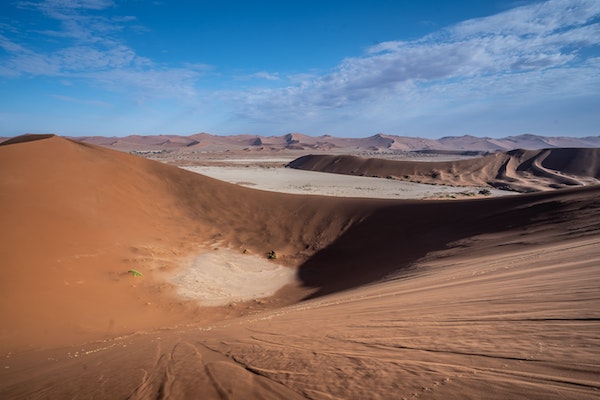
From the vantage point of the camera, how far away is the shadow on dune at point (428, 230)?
11.7 meters

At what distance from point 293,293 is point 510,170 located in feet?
178

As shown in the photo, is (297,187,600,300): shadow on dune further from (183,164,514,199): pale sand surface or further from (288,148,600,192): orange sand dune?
(288,148,600,192): orange sand dune

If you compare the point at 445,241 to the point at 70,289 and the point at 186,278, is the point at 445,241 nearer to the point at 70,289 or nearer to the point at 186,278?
the point at 186,278

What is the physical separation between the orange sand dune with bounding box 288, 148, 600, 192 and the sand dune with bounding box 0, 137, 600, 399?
1390 inches

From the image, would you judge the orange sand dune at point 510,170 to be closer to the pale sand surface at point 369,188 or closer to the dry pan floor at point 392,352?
the pale sand surface at point 369,188

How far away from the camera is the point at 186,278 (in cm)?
1313

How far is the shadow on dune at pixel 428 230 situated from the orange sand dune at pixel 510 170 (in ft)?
104

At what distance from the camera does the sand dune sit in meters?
3.71

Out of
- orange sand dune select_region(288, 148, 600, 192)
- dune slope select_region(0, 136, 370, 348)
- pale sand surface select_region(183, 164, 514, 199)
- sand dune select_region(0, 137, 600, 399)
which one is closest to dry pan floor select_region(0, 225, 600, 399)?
sand dune select_region(0, 137, 600, 399)

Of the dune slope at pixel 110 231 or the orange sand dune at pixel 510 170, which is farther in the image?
the orange sand dune at pixel 510 170

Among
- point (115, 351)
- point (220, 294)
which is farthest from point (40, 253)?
point (115, 351)

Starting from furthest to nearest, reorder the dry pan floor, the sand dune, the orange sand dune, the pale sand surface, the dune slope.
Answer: the orange sand dune < the pale sand surface < the dune slope < the sand dune < the dry pan floor

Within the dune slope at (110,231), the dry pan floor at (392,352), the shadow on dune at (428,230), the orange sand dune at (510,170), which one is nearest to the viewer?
the dry pan floor at (392,352)

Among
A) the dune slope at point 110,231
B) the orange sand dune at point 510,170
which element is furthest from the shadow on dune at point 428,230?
the orange sand dune at point 510,170
